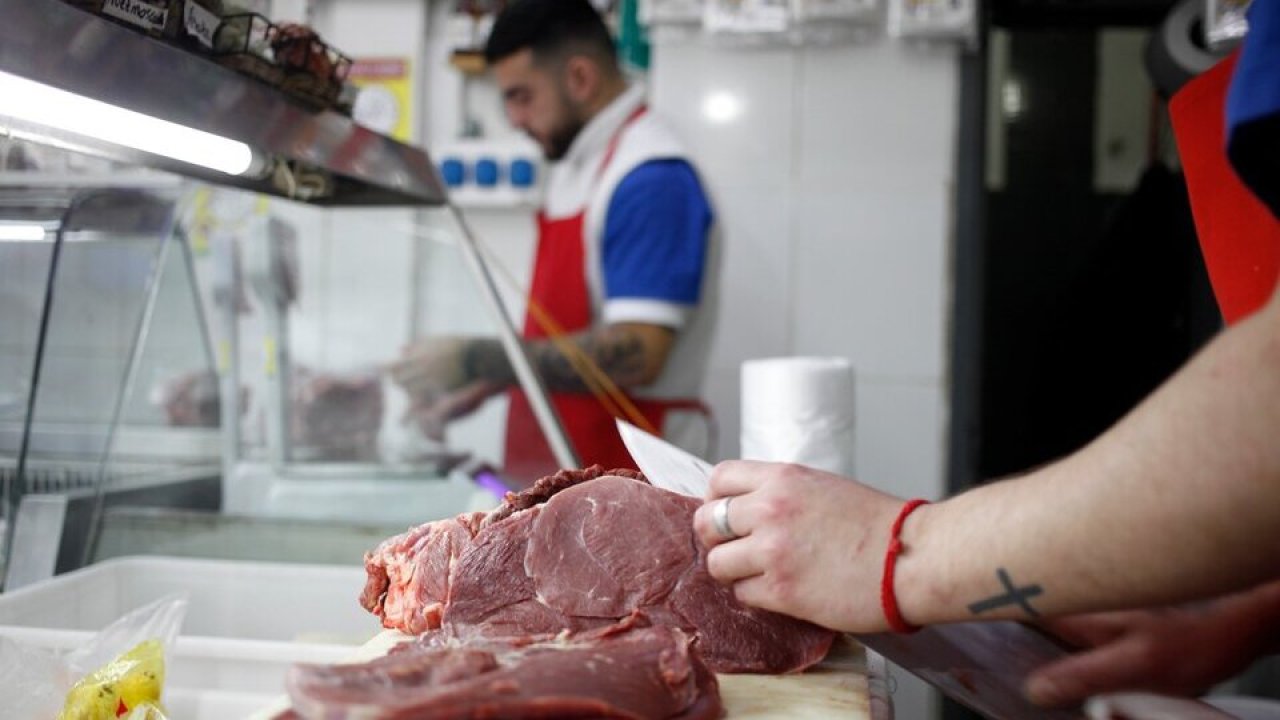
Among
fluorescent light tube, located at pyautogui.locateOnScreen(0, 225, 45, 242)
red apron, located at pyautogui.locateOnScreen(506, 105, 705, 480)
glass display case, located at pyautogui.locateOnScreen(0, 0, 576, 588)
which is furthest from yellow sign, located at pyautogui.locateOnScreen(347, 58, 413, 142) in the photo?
fluorescent light tube, located at pyautogui.locateOnScreen(0, 225, 45, 242)

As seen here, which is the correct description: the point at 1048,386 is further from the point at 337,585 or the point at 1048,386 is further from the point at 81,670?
the point at 81,670

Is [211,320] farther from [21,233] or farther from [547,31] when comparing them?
[547,31]

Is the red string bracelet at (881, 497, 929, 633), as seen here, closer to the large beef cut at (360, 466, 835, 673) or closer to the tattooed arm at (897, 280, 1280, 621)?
the tattooed arm at (897, 280, 1280, 621)

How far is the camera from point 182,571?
171 centimetres

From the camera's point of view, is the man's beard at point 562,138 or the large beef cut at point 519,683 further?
the man's beard at point 562,138

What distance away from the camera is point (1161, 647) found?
1.12 metres

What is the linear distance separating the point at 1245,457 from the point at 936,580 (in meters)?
0.27

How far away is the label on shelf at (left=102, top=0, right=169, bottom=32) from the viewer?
41.0 inches

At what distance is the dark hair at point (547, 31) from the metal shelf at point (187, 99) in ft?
4.33

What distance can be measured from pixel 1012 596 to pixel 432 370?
2.05m

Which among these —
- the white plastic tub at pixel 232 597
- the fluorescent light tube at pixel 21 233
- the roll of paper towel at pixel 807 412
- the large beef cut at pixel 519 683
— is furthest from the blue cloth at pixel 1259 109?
the fluorescent light tube at pixel 21 233

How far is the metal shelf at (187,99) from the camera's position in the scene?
37.4 inches

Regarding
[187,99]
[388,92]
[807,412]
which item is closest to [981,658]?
[807,412]

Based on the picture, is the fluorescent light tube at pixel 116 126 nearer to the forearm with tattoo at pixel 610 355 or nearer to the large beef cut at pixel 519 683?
the large beef cut at pixel 519 683
